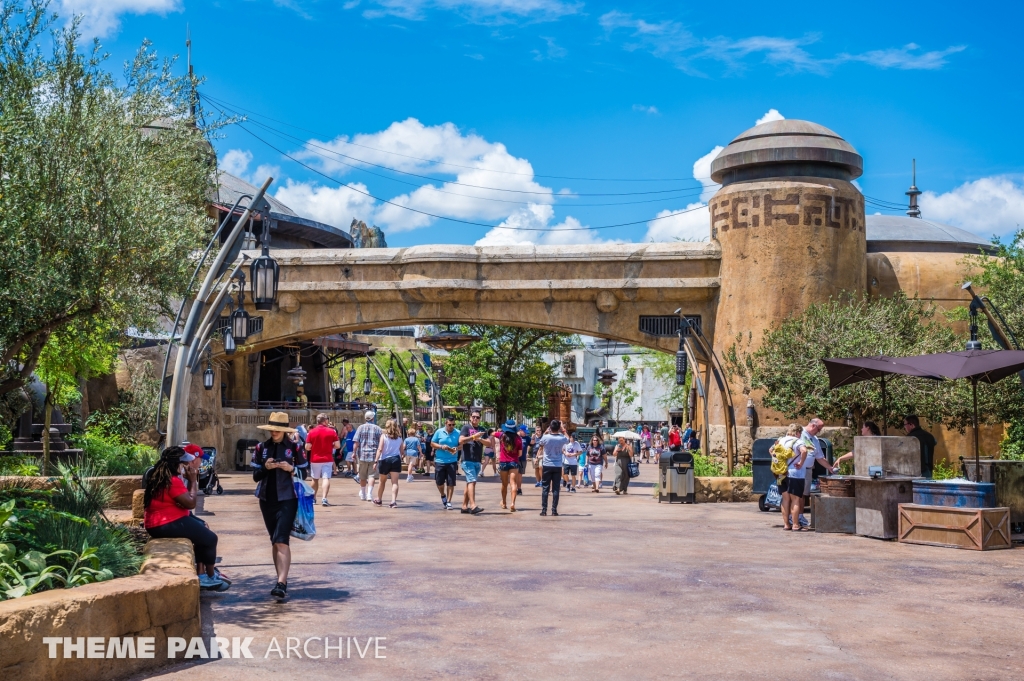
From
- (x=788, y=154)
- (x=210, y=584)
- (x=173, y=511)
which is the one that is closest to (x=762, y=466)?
(x=788, y=154)

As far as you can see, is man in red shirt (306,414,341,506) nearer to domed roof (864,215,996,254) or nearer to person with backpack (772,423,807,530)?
person with backpack (772,423,807,530)

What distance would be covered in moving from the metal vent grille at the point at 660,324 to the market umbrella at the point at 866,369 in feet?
28.0

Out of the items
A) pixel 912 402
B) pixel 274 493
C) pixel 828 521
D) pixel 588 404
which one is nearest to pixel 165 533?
pixel 274 493

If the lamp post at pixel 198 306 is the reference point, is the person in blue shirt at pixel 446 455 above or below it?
below

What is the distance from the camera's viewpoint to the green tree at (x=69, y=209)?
8.91m

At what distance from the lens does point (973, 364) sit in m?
13.6

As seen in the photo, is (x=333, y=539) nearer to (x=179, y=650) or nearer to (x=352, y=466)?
(x=179, y=650)

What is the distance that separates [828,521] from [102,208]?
10.2 meters

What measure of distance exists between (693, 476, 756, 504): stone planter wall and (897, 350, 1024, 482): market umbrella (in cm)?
681

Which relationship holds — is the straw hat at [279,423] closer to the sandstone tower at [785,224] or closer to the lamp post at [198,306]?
the lamp post at [198,306]

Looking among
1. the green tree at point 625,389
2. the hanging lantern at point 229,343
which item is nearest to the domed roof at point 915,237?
the hanging lantern at point 229,343

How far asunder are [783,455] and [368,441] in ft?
26.6

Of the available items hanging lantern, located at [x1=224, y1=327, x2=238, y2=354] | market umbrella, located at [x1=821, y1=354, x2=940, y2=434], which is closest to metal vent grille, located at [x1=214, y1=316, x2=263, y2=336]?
hanging lantern, located at [x1=224, y1=327, x2=238, y2=354]

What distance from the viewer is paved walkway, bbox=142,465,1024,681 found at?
6785 millimetres
